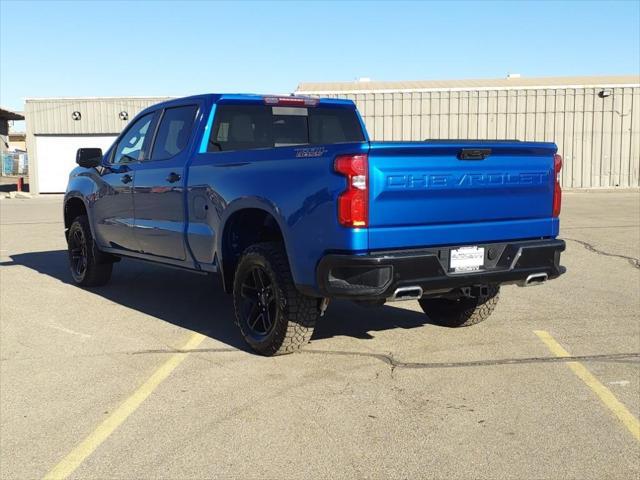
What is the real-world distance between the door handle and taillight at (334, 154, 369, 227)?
2222mm

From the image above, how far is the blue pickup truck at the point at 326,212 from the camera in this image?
428cm

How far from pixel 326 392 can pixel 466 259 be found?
131cm

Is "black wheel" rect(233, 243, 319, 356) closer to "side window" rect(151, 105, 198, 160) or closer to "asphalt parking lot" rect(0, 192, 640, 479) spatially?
"asphalt parking lot" rect(0, 192, 640, 479)

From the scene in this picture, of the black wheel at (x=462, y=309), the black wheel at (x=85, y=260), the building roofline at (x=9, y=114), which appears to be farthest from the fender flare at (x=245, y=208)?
the building roofline at (x=9, y=114)

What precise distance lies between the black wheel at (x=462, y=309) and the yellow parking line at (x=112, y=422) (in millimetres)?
2227

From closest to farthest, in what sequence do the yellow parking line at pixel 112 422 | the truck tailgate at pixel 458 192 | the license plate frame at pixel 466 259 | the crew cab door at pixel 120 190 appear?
the yellow parking line at pixel 112 422 → the truck tailgate at pixel 458 192 → the license plate frame at pixel 466 259 → the crew cab door at pixel 120 190

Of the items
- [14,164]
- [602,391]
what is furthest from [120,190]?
[14,164]

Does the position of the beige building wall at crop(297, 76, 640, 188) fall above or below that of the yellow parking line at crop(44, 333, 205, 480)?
above

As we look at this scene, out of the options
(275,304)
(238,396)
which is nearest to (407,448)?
(238,396)

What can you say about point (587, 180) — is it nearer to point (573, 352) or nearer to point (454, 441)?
point (573, 352)

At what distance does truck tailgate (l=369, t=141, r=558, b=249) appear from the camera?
4.27 meters

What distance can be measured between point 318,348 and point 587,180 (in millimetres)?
26151

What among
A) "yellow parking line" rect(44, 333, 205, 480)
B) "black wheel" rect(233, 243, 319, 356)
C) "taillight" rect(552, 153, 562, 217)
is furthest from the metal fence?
"taillight" rect(552, 153, 562, 217)

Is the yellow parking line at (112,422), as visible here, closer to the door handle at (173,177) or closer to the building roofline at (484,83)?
the door handle at (173,177)
